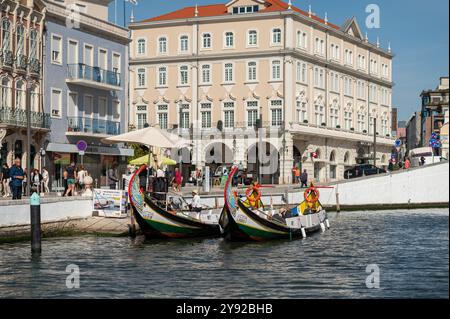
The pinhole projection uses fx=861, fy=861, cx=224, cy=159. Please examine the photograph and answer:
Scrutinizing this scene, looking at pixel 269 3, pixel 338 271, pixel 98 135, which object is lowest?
pixel 338 271

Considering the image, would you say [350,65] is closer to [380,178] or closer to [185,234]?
[380,178]

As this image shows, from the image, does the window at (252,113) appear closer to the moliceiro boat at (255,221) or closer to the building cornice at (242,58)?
the building cornice at (242,58)

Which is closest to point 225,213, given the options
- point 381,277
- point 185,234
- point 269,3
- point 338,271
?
point 185,234

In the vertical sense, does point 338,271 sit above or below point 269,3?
below

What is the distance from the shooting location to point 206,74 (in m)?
76.1

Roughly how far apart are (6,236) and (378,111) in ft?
127

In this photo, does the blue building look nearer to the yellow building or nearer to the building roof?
the yellow building

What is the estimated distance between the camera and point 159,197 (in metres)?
32.1

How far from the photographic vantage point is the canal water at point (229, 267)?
17.1 meters

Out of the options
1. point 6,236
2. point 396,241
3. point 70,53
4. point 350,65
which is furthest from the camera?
point 350,65

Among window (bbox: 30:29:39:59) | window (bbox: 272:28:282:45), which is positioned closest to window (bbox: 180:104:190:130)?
window (bbox: 272:28:282:45)

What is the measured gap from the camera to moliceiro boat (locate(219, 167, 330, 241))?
1145 inches
